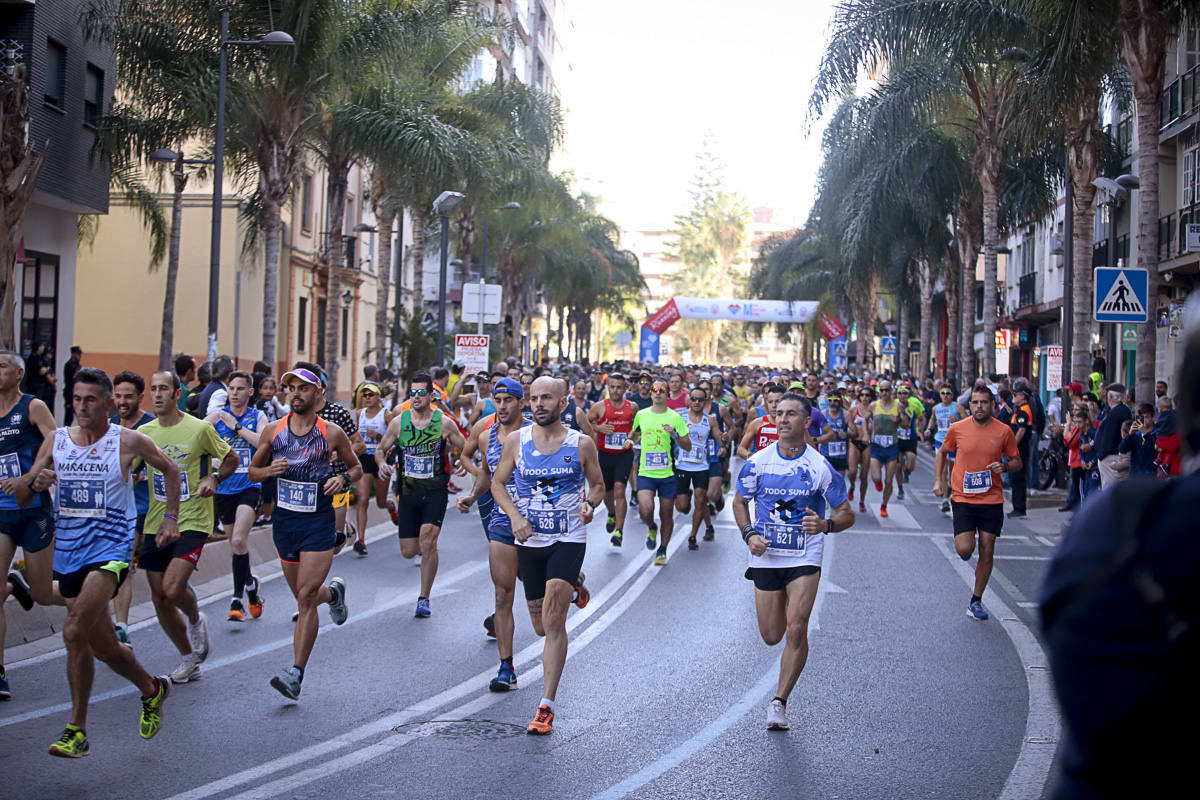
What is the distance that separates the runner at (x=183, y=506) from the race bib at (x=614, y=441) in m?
7.57

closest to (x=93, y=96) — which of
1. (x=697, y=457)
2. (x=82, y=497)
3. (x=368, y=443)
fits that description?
(x=368, y=443)

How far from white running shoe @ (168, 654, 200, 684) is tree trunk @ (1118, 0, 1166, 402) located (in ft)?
42.4

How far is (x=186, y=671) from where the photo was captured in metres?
8.30

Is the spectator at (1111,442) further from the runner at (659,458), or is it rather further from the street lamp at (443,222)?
the street lamp at (443,222)

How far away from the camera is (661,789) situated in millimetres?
6156

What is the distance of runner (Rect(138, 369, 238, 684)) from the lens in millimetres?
8250

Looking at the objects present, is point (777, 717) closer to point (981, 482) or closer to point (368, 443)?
point (981, 482)

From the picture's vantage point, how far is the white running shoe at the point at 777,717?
7309mm

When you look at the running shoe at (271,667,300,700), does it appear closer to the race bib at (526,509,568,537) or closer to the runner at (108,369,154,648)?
the runner at (108,369,154,648)

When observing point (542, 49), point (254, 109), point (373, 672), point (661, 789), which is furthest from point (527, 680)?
point (542, 49)

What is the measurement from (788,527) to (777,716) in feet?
3.62

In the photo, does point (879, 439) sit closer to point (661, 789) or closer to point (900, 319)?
point (661, 789)

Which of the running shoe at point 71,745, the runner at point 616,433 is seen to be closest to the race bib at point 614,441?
the runner at point 616,433

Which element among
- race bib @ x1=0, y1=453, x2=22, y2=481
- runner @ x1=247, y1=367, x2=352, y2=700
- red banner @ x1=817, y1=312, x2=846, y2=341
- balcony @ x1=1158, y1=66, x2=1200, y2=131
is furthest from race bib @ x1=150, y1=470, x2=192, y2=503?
red banner @ x1=817, y1=312, x2=846, y2=341
